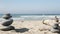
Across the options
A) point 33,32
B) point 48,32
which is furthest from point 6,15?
point 48,32

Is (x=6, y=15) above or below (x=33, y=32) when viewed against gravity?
above

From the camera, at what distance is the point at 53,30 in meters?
8.55

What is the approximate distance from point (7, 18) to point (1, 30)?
2.68ft

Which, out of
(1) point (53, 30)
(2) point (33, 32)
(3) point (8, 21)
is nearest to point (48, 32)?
(1) point (53, 30)

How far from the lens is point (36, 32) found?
858 centimetres

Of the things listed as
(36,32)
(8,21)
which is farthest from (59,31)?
(8,21)

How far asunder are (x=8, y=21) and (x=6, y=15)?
40 centimetres

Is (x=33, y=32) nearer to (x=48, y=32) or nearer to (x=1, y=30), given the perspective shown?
(x=48, y=32)

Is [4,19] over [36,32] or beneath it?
over

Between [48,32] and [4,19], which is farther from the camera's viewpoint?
[4,19]

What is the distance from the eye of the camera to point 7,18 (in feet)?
30.1

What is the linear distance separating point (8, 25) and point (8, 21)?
0.30 meters

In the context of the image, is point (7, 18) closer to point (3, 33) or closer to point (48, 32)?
point (3, 33)

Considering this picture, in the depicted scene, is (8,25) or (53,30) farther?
(8,25)
